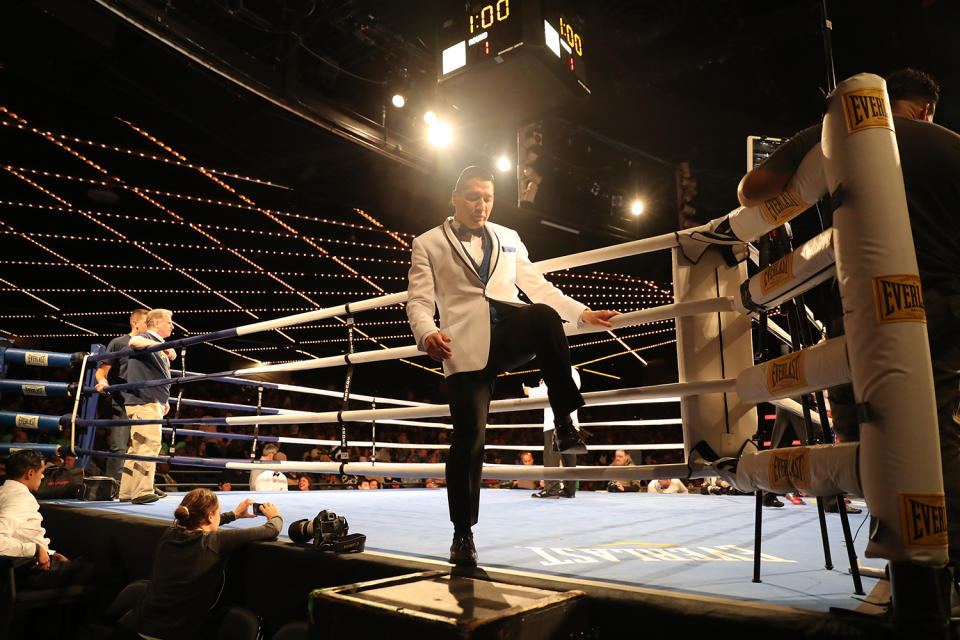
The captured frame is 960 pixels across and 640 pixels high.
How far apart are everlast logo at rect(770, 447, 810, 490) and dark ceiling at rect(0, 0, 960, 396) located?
4.66 m

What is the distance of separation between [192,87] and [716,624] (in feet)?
19.1

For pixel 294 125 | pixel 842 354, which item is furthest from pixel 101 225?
pixel 842 354

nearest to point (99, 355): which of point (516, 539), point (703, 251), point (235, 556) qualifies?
point (235, 556)

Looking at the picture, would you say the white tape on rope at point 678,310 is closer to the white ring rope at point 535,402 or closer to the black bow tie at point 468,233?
the white ring rope at point 535,402

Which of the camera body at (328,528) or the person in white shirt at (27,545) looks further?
the person in white shirt at (27,545)

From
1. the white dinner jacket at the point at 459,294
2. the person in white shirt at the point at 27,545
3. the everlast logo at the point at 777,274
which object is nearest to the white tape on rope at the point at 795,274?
the everlast logo at the point at 777,274

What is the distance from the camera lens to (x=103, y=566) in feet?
8.94

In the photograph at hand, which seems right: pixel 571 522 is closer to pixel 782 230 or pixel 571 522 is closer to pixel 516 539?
pixel 516 539

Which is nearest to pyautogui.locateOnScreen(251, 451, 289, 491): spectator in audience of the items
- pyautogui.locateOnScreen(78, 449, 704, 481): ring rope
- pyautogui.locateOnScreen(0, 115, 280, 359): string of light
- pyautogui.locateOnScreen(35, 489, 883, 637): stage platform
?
pyautogui.locateOnScreen(35, 489, 883, 637): stage platform

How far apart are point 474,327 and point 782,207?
93 centimetres

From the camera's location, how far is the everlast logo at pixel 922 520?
3.15ft

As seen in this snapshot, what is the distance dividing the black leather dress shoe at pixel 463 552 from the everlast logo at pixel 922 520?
1.04 m

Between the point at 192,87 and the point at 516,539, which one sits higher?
the point at 192,87

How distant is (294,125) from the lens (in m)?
5.95
